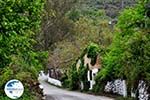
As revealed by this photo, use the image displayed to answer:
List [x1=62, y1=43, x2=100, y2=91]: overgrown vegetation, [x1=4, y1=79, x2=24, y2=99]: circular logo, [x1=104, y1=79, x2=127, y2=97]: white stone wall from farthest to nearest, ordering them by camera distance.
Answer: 1. [x1=62, y1=43, x2=100, y2=91]: overgrown vegetation
2. [x1=104, y1=79, x2=127, y2=97]: white stone wall
3. [x1=4, y1=79, x2=24, y2=99]: circular logo

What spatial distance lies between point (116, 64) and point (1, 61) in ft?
62.4

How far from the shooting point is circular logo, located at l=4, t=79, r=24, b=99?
49.4ft

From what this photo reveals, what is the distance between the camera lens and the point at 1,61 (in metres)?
22.5

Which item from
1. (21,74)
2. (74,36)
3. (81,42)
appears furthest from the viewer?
(74,36)

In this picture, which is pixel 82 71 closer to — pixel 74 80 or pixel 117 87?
pixel 74 80

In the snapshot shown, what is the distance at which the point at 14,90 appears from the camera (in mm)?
15227

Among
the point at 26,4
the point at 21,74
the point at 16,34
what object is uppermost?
the point at 26,4

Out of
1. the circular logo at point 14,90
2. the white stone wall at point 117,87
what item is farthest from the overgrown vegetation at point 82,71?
the circular logo at point 14,90

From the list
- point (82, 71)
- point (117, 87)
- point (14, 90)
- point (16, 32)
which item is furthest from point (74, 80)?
point (14, 90)

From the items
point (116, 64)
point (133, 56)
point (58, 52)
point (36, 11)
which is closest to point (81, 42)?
point (58, 52)

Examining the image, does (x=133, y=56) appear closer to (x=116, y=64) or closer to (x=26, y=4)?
(x=26, y=4)

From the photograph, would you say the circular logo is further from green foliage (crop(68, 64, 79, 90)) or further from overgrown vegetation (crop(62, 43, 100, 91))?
green foliage (crop(68, 64, 79, 90))

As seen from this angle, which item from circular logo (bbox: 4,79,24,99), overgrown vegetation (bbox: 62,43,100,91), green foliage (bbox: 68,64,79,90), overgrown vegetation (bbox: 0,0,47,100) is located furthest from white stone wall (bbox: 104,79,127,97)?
circular logo (bbox: 4,79,24,99)

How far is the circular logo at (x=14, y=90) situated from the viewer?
1505 centimetres
